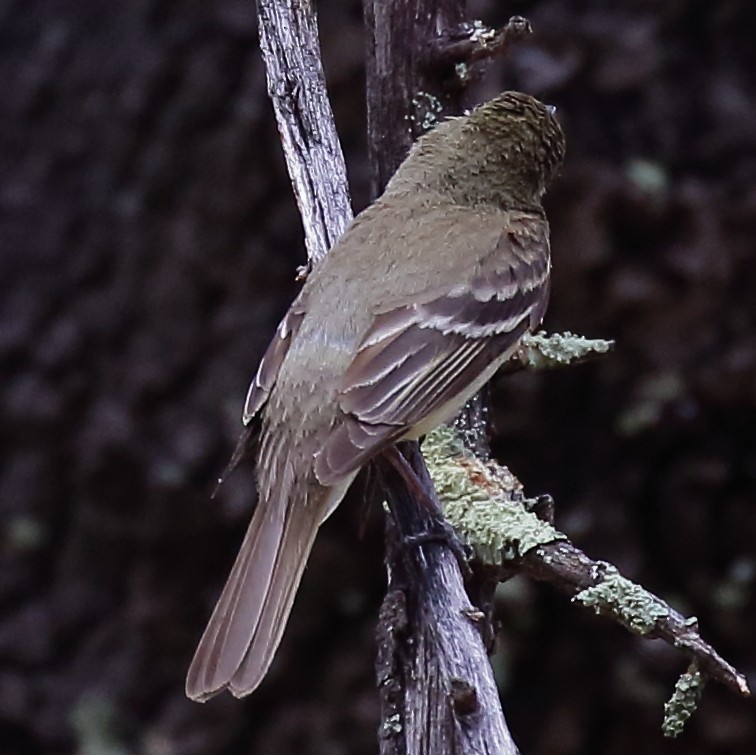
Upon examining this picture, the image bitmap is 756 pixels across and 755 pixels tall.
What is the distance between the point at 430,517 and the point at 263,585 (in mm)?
425

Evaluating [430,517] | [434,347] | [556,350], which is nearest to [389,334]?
[434,347]

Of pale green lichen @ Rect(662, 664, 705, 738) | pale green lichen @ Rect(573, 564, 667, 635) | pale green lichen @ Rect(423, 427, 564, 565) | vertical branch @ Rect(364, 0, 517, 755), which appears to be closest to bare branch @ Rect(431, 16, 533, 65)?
vertical branch @ Rect(364, 0, 517, 755)

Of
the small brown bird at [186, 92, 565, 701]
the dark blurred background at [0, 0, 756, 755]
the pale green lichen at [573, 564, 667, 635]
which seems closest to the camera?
the pale green lichen at [573, 564, 667, 635]

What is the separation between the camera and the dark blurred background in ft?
20.6

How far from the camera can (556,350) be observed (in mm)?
4359

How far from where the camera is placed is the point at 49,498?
22.4 feet

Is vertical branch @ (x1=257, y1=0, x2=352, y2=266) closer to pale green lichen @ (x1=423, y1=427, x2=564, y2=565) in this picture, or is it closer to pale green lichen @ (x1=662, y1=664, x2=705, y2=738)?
pale green lichen @ (x1=423, y1=427, x2=564, y2=565)

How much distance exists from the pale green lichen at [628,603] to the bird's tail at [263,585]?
29.8 inches

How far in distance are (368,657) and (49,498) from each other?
1.51 meters

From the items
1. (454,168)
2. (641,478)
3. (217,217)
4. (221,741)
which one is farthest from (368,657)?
(454,168)

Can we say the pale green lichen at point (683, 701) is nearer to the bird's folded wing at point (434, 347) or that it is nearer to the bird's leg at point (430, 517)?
the bird's leg at point (430, 517)

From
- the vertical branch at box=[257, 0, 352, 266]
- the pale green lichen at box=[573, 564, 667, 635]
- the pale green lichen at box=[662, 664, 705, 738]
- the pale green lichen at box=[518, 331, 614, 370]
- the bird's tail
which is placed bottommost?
the pale green lichen at box=[662, 664, 705, 738]

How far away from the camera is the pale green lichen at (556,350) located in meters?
4.27

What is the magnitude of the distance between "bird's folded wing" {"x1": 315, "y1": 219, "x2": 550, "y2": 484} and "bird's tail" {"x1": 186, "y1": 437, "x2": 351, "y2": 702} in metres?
0.15
